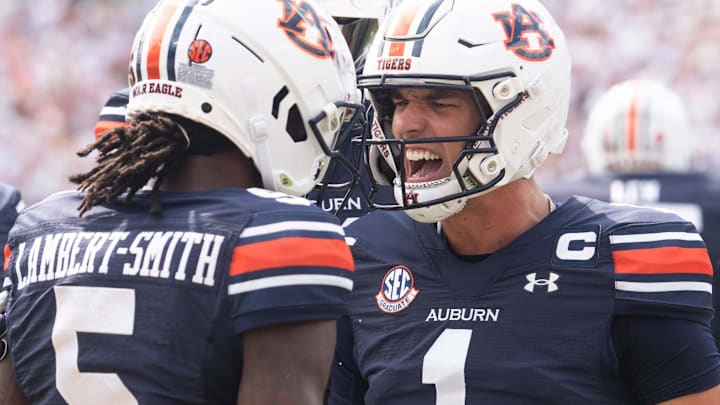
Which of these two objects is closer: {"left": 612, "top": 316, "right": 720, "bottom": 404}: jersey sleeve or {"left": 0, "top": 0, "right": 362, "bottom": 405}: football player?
{"left": 0, "top": 0, "right": 362, "bottom": 405}: football player

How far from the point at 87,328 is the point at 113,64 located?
816 centimetres

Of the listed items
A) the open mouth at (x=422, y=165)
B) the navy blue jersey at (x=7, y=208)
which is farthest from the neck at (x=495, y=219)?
the navy blue jersey at (x=7, y=208)

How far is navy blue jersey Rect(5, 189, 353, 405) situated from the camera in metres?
1.57

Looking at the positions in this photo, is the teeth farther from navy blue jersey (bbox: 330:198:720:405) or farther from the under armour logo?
the under armour logo

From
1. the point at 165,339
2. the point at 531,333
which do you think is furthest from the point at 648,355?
the point at 165,339

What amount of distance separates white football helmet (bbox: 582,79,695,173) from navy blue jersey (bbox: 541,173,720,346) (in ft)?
1.91

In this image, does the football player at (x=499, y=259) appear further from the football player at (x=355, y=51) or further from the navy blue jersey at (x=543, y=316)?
the football player at (x=355, y=51)

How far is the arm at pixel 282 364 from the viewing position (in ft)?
5.06

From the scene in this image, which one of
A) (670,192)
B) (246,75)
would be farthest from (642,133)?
(246,75)

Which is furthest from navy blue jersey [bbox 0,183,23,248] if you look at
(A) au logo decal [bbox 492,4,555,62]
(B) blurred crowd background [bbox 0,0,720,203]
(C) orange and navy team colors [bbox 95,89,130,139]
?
(B) blurred crowd background [bbox 0,0,720,203]

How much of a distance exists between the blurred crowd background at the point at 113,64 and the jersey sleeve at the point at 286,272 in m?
7.47

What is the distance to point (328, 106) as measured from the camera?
199 cm

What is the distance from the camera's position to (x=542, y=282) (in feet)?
7.08

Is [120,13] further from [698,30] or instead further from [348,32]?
[348,32]
